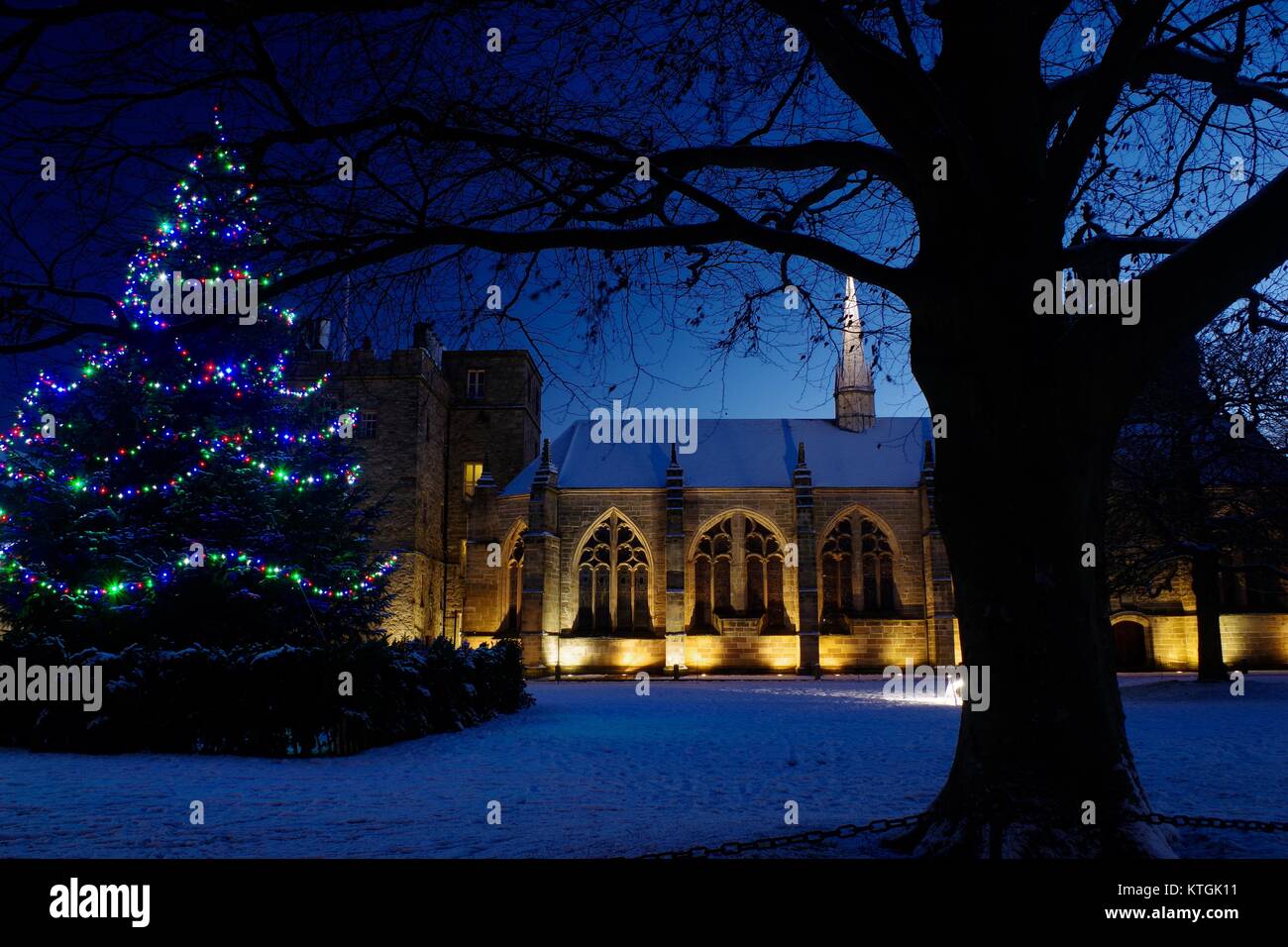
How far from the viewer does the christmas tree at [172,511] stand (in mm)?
15383

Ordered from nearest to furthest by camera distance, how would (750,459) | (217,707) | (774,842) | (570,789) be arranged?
(774,842) → (570,789) → (217,707) → (750,459)

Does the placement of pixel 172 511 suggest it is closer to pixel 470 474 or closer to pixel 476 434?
pixel 470 474

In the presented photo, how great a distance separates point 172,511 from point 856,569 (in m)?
24.2

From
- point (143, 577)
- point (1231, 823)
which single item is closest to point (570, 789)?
point (1231, 823)

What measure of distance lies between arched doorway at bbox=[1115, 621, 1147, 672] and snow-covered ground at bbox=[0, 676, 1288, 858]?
1887 centimetres

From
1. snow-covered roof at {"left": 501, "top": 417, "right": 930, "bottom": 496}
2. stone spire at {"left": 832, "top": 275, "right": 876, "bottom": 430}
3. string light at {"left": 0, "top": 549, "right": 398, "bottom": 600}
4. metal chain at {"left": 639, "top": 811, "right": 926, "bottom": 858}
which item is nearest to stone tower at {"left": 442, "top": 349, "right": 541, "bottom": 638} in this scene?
snow-covered roof at {"left": 501, "top": 417, "right": 930, "bottom": 496}

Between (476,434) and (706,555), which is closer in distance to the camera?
(706,555)

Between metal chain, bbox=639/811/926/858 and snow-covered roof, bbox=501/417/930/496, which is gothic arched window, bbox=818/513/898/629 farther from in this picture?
metal chain, bbox=639/811/926/858

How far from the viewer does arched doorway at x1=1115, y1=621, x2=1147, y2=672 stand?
3123 cm

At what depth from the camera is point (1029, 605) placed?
4.11 m

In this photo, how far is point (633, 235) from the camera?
4660 mm

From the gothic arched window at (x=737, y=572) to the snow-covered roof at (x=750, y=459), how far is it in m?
1.91

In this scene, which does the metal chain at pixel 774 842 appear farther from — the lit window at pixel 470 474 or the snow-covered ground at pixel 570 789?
the lit window at pixel 470 474
